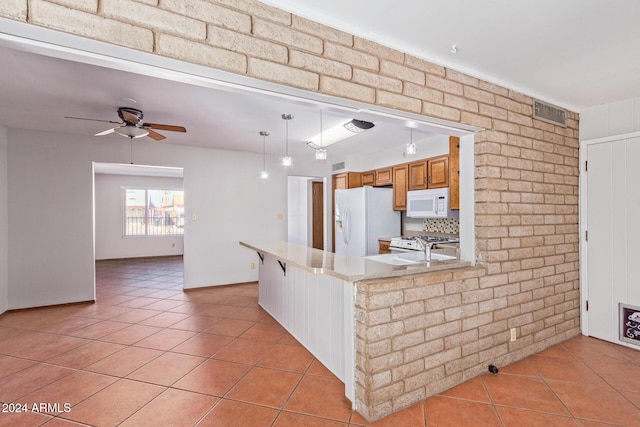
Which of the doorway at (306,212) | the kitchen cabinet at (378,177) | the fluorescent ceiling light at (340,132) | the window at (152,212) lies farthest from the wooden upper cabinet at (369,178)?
the window at (152,212)

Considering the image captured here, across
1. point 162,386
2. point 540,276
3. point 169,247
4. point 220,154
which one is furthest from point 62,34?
point 169,247

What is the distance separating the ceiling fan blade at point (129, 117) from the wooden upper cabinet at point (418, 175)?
11.5ft

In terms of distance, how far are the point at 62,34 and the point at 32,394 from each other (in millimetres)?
2389

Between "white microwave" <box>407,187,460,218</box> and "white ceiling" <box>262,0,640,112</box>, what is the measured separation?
1.63m

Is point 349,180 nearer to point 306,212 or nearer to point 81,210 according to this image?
point 306,212

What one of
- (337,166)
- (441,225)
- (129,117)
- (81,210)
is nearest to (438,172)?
(441,225)

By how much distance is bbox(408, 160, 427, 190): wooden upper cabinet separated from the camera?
4137 millimetres

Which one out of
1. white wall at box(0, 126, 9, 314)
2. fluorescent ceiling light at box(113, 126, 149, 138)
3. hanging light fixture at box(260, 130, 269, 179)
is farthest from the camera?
hanging light fixture at box(260, 130, 269, 179)

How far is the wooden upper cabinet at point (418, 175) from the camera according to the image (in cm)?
414

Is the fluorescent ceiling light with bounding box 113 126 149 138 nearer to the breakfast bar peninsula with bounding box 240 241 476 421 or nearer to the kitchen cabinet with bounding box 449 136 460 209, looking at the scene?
the breakfast bar peninsula with bounding box 240 241 476 421

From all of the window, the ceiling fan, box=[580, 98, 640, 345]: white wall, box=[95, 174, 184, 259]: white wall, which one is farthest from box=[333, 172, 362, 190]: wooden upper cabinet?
box=[95, 174, 184, 259]: white wall

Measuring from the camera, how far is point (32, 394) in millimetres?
2035

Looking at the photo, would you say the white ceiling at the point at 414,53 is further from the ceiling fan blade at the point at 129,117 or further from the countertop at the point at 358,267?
the countertop at the point at 358,267

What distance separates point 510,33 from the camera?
1.75 m
